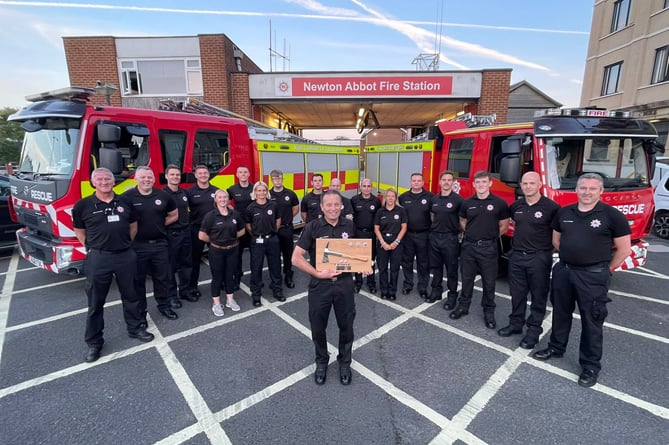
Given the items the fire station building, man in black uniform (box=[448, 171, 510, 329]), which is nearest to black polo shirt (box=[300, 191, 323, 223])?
man in black uniform (box=[448, 171, 510, 329])

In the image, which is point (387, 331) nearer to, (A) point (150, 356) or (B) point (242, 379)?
(B) point (242, 379)

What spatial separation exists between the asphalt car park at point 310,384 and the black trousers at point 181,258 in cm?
40

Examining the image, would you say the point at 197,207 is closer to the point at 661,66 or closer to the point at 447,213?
the point at 447,213

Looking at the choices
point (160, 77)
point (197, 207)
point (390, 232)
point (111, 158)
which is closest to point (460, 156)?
point (390, 232)

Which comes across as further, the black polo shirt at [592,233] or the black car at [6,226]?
the black car at [6,226]

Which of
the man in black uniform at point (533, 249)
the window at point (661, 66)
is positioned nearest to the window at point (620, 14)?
A: the window at point (661, 66)

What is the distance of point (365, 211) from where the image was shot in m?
4.81

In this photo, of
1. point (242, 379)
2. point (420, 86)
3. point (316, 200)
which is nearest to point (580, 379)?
point (242, 379)

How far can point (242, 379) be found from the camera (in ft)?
9.94

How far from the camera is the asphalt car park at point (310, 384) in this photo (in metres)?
2.44

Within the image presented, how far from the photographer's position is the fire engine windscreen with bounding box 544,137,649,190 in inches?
175

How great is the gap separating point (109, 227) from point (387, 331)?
3.18 m

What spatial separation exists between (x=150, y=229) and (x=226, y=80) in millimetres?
9409

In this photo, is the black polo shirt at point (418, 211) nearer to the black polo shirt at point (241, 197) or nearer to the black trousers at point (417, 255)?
the black trousers at point (417, 255)
